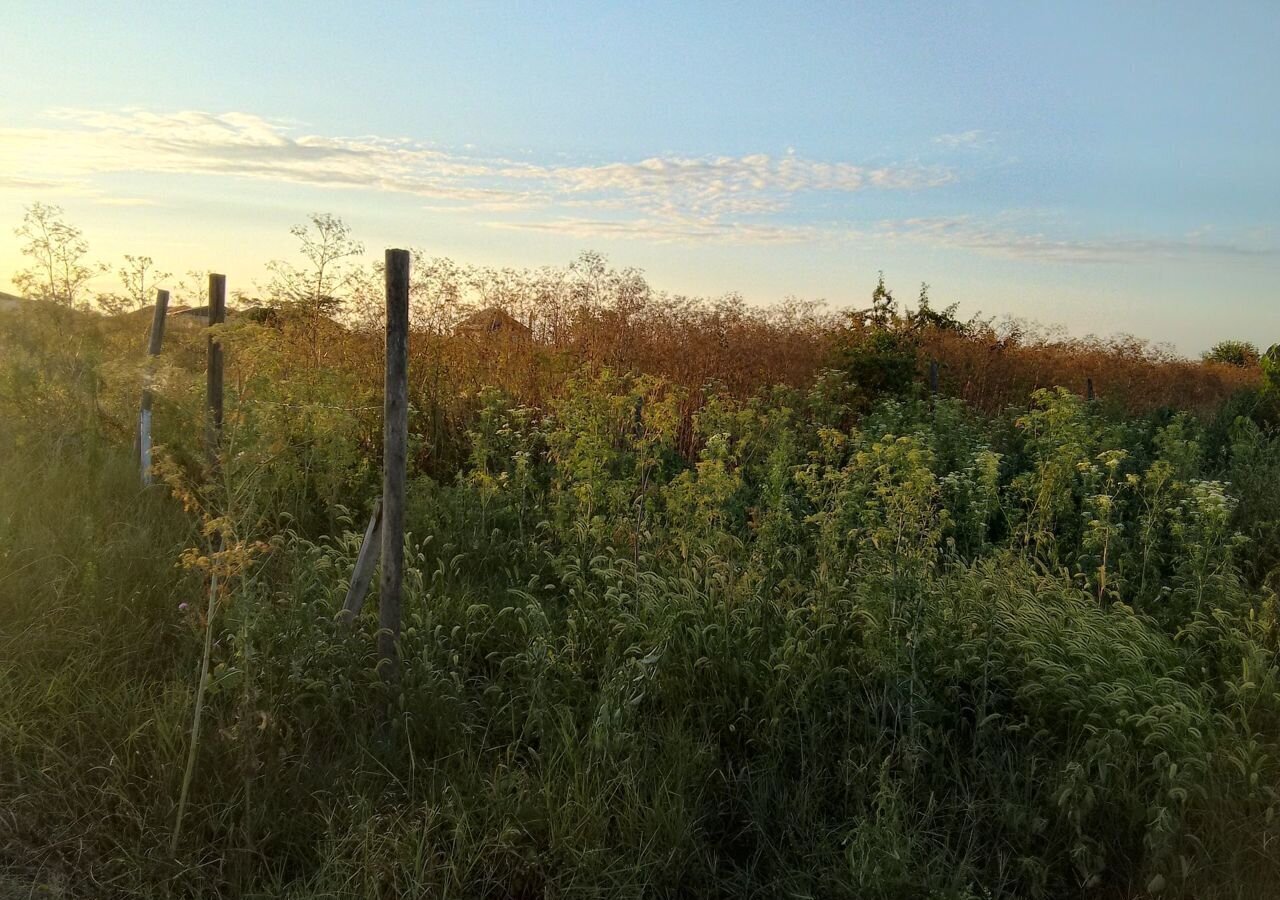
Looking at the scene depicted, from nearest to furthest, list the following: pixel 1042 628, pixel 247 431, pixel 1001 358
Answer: pixel 247 431, pixel 1042 628, pixel 1001 358

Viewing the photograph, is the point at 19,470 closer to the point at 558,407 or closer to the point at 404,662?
the point at 558,407

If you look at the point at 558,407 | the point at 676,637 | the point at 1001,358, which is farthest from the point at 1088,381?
the point at 676,637

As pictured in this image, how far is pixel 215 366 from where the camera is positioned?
268 inches

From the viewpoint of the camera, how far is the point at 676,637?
14.8 feet

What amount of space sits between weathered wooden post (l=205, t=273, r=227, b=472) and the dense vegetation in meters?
0.26

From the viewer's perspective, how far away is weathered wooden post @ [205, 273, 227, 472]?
15.2 feet

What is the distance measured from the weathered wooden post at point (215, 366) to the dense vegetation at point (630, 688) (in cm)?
26

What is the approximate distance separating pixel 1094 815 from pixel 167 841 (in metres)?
3.47

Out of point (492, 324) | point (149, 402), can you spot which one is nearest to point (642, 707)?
point (149, 402)

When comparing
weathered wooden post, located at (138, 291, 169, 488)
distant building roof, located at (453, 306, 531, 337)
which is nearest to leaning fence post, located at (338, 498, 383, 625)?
weathered wooden post, located at (138, 291, 169, 488)

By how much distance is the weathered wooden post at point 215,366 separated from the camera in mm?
4637

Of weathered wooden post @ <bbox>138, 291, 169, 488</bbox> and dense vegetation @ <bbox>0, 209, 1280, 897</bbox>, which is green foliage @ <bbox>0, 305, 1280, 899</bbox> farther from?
weathered wooden post @ <bbox>138, 291, 169, 488</bbox>

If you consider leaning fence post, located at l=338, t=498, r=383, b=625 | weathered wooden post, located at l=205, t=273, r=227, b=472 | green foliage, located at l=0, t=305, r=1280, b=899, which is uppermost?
weathered wooden post, located at l=205, t=273, r=227, b=472

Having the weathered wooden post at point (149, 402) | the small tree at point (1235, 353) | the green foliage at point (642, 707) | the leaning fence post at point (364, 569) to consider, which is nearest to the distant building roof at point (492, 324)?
the weathered wooden post at point (149, 402)
